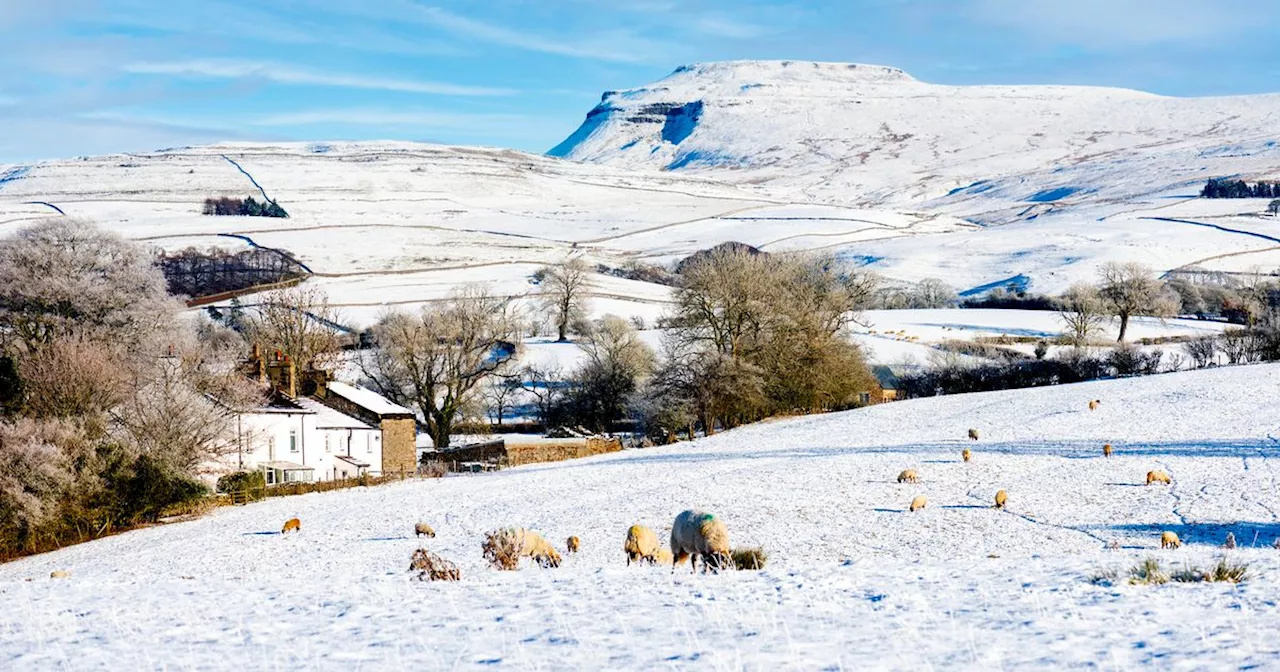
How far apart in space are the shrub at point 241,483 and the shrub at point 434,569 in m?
29.0

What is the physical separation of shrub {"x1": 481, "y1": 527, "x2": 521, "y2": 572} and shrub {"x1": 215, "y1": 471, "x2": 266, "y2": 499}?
90.3 ft

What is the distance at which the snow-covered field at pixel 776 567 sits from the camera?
11.3 m

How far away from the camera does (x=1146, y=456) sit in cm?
3744

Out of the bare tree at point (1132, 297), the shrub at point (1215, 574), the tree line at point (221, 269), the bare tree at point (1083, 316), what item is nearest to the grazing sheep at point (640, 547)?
the shrub at point (1215, 574)

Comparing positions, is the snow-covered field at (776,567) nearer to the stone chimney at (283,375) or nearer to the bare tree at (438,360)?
the stone chimney at (283,375)

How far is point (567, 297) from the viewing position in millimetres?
106688

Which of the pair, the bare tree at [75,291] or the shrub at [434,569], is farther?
the bare tree at [75,291]

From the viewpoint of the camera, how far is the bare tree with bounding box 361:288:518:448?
7125cm

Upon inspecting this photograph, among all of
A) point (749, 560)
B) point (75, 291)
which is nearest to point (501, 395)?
point (75, 291)

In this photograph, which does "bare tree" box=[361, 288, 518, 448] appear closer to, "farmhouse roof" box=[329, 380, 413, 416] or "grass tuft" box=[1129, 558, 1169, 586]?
"farmhouse roof" box=[329, 380, 413, 416]

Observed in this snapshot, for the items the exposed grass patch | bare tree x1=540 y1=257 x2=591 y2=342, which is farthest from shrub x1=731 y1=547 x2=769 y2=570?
bare tree x1=540 y1=257 x2=591 y2=342

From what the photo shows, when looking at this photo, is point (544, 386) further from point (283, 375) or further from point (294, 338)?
point (283, 375)

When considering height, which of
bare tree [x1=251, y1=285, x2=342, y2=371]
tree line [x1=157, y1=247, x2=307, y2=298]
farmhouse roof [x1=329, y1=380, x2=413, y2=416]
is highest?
tree line [x1=157, y1=247, x2=307, y2=298]

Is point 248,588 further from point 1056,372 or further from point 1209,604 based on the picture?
point 1056,372
